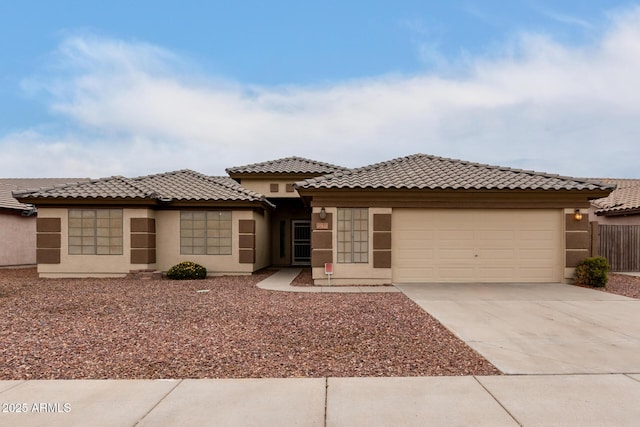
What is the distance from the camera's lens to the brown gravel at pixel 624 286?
11.9 metres

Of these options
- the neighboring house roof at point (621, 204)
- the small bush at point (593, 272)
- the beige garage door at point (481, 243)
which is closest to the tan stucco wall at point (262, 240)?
the beige garage door at point (481, 243)

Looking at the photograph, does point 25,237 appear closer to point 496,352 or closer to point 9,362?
point 9,362

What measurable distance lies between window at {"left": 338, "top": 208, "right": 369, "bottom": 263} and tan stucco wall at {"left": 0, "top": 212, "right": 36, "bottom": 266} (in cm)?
1838

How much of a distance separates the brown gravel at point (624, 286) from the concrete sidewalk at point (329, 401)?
28.1 ft

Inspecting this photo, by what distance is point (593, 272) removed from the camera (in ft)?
42.5

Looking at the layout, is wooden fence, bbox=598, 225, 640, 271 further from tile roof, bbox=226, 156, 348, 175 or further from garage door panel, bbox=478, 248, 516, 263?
tile roof, bbox=226, 156, 348, 175

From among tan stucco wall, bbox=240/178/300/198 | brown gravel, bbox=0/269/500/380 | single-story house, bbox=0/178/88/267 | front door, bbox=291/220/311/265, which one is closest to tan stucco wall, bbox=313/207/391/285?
brown gravel, bbox=0/269/500/380

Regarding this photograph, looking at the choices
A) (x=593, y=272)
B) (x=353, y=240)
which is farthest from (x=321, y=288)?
(x=593, y=272)

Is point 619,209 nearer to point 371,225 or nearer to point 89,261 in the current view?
point 371,225

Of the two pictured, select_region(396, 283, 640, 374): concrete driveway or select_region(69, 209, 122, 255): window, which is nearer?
select_region(396, 283, 640, 374): concrete driveway

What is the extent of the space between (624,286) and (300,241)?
14332 millimetres

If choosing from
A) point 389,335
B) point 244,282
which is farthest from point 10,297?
point 389,335

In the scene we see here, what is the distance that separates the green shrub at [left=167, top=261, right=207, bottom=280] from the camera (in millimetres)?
15195

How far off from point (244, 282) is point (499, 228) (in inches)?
358
